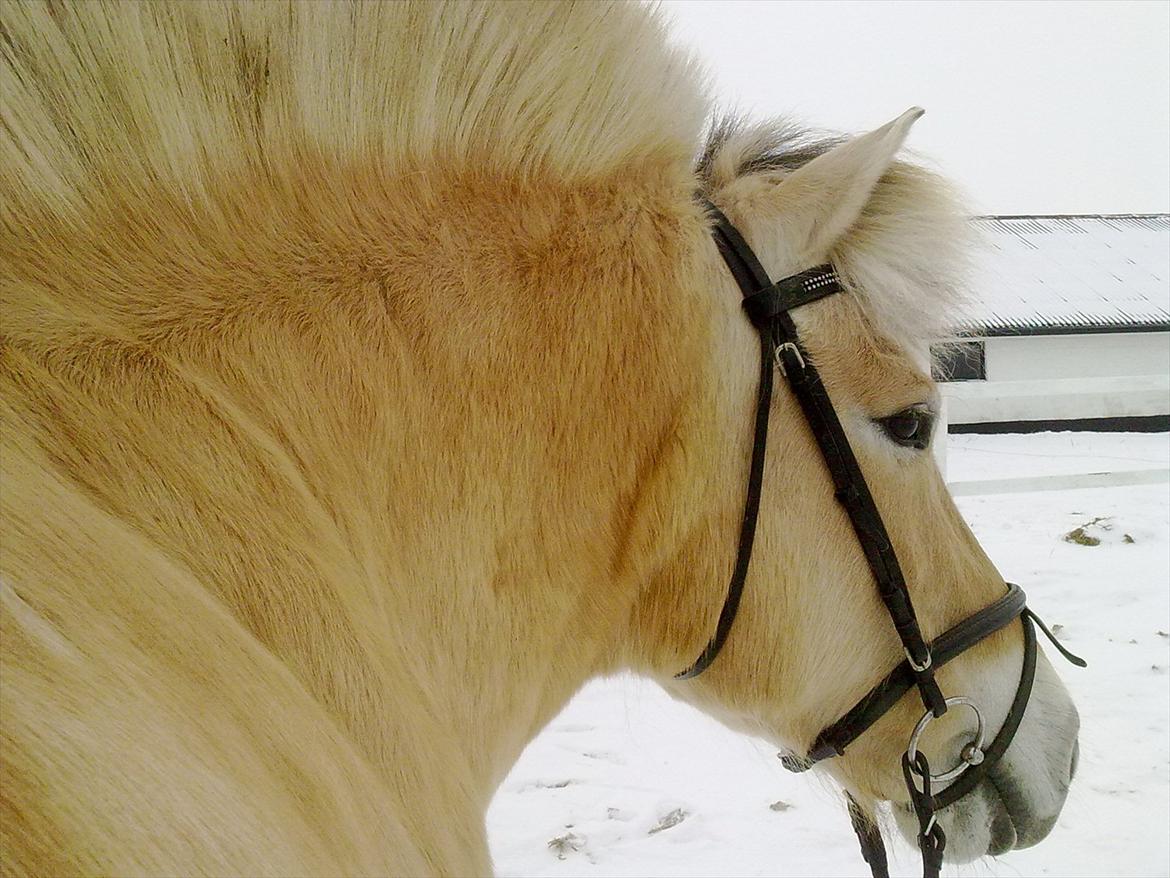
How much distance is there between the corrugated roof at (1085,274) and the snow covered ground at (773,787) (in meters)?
4.48

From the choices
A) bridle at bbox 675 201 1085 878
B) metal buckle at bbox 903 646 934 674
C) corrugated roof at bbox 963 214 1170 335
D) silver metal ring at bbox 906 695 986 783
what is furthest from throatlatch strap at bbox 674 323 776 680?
corrugated roof at bbox 963 214 1170 335

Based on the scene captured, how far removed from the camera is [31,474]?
773 millimetres

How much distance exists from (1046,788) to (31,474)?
5.67 feet

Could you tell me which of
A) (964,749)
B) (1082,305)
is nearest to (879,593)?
(964,749)

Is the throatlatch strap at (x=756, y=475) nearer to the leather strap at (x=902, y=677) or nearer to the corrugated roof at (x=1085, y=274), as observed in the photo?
the leather strap at (x=902, y=677)

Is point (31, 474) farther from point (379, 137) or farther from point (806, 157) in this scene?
point (806, 157)

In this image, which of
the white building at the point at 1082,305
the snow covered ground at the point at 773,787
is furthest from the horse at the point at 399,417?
the white building at the point at 1082,305

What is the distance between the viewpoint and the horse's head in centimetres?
126

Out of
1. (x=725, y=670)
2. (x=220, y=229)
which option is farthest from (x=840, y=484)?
(x=220, y=229)

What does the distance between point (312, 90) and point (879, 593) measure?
114cm

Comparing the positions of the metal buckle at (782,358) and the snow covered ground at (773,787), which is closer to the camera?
the metal buckle at (782,358)

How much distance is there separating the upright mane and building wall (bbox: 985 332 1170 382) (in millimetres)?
9198

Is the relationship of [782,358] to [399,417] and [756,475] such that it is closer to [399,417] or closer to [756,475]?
[756,475]

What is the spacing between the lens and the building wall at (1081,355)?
30.5 ft
